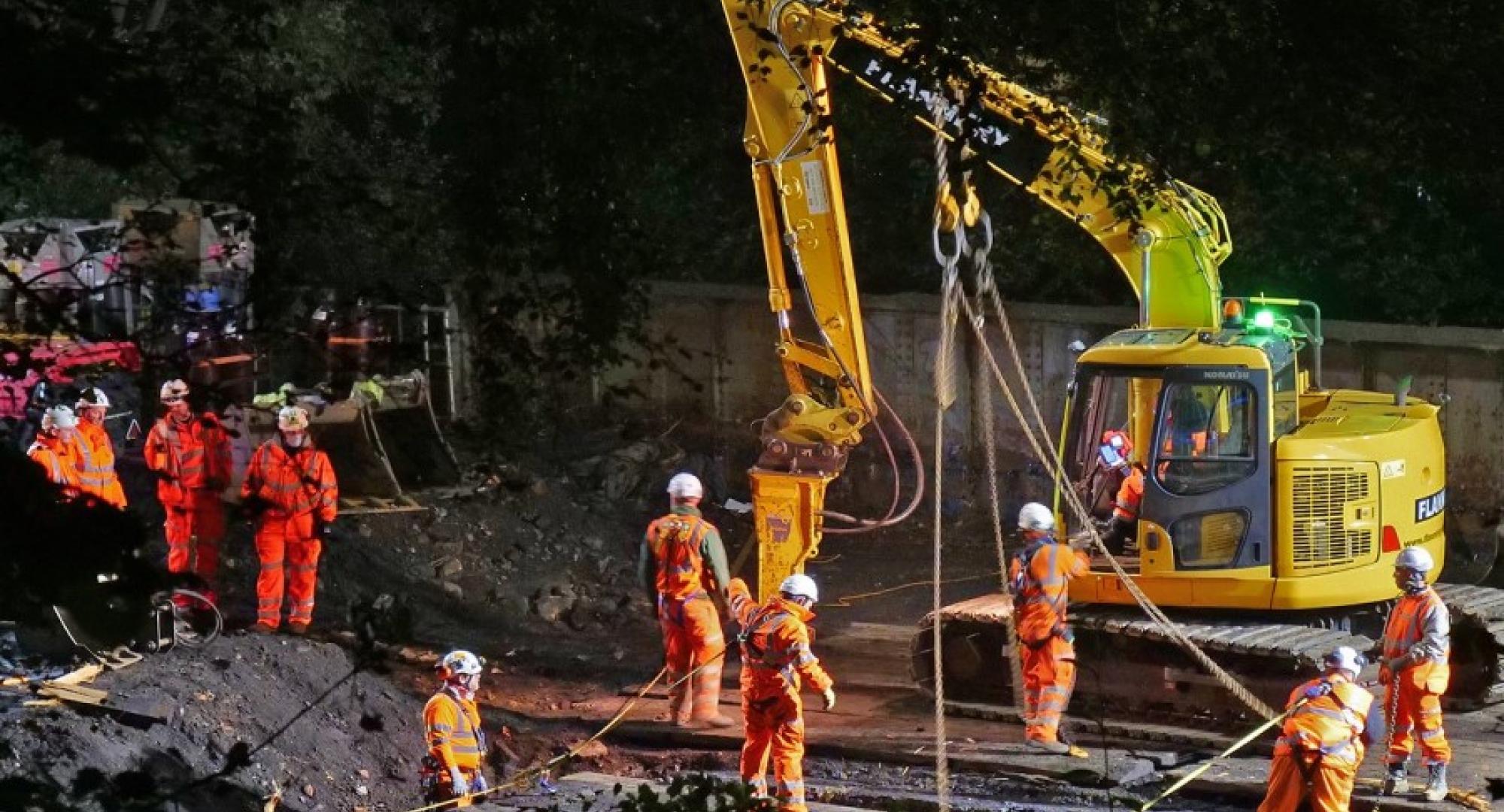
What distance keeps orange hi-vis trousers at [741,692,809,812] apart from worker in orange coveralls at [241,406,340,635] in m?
4.15

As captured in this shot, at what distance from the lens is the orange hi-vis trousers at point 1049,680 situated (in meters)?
12.8

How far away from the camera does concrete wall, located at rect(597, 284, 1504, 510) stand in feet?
58.7

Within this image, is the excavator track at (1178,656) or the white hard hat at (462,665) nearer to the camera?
the white hard hat at (462,665)

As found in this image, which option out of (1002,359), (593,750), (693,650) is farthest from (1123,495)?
(1002,359)

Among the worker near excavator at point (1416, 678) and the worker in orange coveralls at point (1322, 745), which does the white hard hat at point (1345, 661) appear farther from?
the worker near excavator at point (1416, 678)

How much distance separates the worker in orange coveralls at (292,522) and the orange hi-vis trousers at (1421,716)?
23.4 feet

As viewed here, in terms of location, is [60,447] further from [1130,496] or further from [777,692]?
[1130,496]

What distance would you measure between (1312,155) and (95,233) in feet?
36.7

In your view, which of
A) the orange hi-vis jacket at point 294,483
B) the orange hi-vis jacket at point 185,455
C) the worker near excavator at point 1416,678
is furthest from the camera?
the orange hi-vis jacket at point 185,455

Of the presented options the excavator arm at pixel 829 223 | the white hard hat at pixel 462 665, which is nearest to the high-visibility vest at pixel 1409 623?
the excavator arm at pixel 829 223

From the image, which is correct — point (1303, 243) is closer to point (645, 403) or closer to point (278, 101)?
point (645, 403)

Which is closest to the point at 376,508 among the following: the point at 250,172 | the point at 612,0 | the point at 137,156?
the point at 612,0

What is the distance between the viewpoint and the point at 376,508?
1833cm

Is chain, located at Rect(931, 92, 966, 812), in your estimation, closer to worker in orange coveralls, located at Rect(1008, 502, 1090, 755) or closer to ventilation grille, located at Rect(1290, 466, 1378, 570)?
worker in orange coveralls, located at Rect(1008, 502, 1090, 755)
